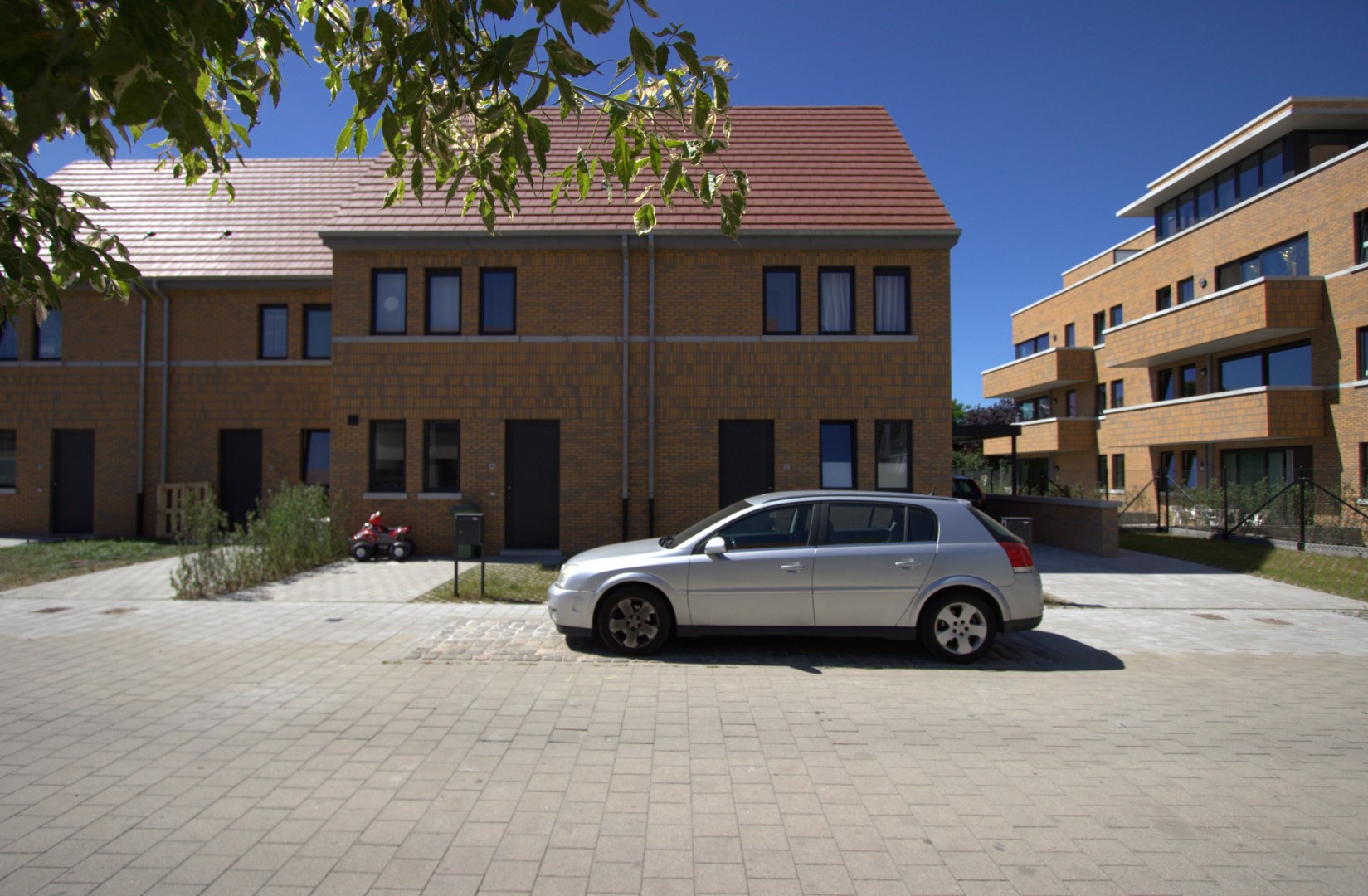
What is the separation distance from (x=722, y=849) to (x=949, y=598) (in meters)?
Result: 4.22

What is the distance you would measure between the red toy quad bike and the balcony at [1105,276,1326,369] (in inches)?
828

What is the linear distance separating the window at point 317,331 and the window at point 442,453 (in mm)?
4374

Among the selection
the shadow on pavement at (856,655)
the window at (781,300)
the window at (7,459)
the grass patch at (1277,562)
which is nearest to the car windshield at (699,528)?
the shadow on pavement at (856,655)

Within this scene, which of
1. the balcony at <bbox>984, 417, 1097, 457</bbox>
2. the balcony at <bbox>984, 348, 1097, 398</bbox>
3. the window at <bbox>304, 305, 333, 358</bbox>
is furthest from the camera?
the balcony at <bbox>984, 348, 1097, 398</bbox>

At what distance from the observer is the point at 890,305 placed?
15.3 metres

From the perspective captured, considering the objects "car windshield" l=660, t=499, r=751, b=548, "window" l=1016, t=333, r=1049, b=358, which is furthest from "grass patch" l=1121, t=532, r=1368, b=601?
"window" l=1016, t=333, r=1049, b=358

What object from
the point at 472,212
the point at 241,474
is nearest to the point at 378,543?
the point at 241,474

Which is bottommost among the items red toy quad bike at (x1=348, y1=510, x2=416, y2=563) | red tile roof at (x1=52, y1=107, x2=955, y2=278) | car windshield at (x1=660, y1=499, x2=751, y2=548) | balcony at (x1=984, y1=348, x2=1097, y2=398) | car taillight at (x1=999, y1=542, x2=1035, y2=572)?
red toy quad bike at (x1=348, y1=510, x2=416, y2=563)

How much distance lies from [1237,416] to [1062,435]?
9.80 m

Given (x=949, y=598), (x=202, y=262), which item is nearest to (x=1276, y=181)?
(x=949, y=598)

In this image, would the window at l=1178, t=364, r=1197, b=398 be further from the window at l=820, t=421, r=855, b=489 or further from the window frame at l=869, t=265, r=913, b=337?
the window at l=820, t=421, r=855, b=489

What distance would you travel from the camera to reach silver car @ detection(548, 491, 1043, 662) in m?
7.08

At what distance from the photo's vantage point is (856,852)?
139 inches

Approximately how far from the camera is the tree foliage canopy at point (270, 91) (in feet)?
7.65
